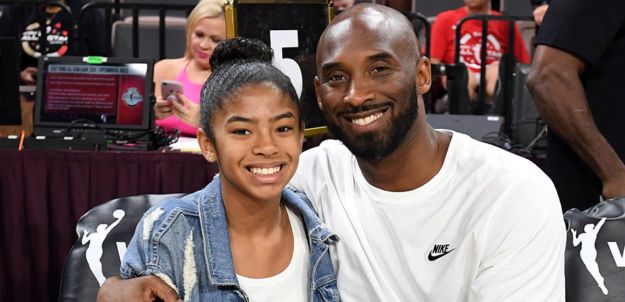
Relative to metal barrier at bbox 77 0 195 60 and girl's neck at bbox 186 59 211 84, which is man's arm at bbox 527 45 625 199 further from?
metal barrier at bbox 77 0 195 60

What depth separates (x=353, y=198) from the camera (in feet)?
9.34

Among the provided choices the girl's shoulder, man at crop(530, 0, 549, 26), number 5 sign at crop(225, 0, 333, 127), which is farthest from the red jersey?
number 5 sign at crop(225, 0, 333, 127)

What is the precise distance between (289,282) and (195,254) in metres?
0.26

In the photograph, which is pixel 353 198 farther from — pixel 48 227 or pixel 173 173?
pixel 48 227

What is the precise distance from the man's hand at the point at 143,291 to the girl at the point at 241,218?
3cm

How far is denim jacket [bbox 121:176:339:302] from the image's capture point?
2.57 m

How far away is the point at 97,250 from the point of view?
311 centimetres

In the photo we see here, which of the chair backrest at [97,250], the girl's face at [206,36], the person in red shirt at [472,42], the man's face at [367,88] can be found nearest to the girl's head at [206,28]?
the girl's face at [206,36]

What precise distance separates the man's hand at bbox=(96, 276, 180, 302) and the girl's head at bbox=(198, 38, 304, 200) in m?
0.33

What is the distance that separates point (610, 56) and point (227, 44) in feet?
5.38

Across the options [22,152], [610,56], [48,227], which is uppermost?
[610,56]

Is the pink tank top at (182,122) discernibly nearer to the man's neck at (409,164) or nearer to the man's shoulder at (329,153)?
the man's shoulder at (329,153)

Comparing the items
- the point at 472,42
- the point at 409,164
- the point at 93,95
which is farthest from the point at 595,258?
the point at 472,42

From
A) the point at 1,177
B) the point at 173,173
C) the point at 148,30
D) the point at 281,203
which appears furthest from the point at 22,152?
the point at 148,30
